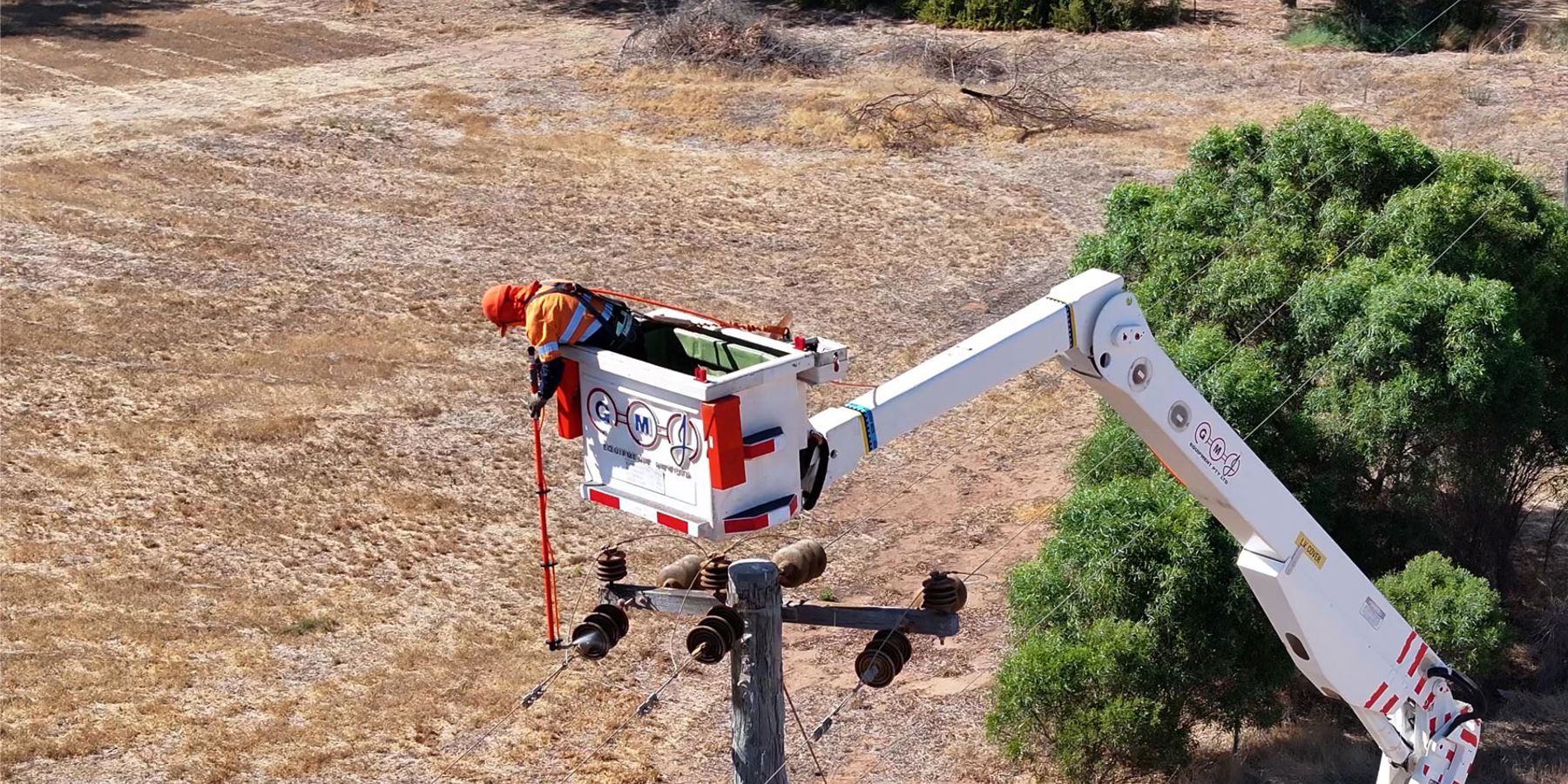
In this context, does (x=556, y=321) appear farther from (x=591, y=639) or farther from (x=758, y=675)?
(x=758, y=675)

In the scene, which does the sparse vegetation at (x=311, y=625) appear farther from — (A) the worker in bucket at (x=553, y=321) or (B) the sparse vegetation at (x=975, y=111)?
(B) the sparse vegetation at (x=975, y=111)

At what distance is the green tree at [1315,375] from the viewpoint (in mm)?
12680

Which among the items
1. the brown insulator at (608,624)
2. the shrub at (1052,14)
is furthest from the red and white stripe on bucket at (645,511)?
the shrub at (1052,14)

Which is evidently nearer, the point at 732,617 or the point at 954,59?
the point at 732,617

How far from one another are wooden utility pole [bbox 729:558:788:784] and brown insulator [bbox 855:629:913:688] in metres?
0.40

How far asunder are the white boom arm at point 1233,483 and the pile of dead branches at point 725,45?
24254 mm

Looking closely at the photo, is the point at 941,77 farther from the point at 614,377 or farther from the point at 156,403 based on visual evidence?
the point at 614,377

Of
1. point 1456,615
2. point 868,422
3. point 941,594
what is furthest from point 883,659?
point 1456,615

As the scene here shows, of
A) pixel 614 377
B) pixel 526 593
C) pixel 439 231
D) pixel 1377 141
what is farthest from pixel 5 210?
pixel 614 377

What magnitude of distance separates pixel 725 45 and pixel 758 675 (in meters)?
26.7

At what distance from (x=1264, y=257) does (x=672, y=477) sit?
846 cm

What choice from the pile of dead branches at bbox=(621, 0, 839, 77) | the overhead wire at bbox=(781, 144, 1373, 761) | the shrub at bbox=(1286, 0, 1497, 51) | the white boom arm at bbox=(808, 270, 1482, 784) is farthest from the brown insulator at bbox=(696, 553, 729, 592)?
the shrub at bbox=(1286, 0, 1497, 51)

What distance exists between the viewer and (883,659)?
816cm

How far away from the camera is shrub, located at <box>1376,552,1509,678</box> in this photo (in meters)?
12.5
